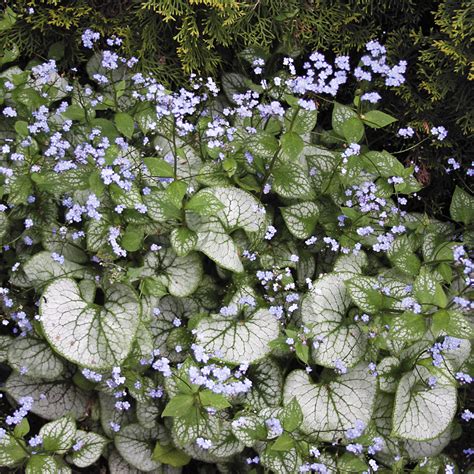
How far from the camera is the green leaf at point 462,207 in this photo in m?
3.35

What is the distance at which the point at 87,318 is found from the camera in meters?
2.76

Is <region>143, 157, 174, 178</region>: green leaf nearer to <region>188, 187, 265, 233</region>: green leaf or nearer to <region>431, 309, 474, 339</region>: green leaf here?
<region>188, 187, 265, 233</region>: green leaf

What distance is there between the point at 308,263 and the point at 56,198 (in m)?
1.24

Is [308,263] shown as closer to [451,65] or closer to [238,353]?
[238,353]

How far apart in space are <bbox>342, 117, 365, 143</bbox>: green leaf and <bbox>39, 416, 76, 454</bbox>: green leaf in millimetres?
1750

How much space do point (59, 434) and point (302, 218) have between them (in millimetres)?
1453

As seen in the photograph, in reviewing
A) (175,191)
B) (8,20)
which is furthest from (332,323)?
(8,20)

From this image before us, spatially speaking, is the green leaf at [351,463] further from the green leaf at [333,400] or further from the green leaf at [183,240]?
the green leaf at [183,240]

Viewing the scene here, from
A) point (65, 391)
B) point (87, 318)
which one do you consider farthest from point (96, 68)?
point (65, 391)

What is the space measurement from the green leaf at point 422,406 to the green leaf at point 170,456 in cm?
96

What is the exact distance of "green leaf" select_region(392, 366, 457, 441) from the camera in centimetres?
279

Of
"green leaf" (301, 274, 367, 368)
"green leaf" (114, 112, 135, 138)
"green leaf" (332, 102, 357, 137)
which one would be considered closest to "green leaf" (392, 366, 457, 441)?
"green leaf" (301, 274, 367, 368)

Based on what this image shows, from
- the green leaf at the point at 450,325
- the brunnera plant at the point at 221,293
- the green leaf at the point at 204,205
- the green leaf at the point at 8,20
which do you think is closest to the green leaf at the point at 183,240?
the brunnera plant at the point at 221,293

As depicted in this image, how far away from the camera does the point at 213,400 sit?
245 centimetres
